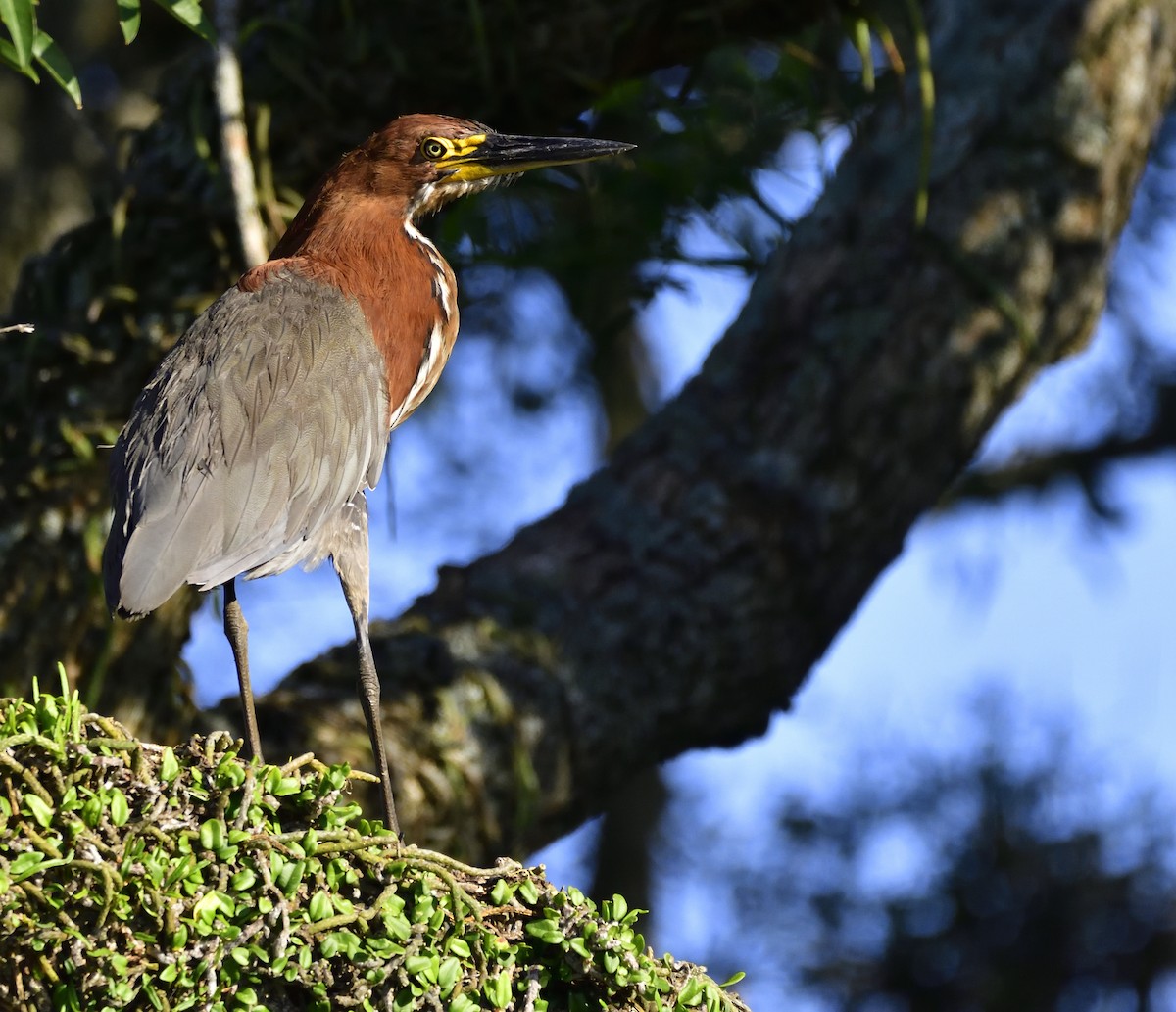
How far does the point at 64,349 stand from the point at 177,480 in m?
1.04

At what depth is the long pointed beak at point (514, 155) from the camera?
3203mm

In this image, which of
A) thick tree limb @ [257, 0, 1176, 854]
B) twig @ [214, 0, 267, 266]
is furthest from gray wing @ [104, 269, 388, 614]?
thick tree limb @ [257, 0, 1176, 854]

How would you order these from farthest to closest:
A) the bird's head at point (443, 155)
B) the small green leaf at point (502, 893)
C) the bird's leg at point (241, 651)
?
the bird's head at point (443, 155) → the bird's leg at point (241, 651) → the small green leaf at point (502, 893)

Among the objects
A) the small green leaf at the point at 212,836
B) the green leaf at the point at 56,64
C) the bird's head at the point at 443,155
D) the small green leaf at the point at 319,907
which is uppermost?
the bird's head at the point at 443,155

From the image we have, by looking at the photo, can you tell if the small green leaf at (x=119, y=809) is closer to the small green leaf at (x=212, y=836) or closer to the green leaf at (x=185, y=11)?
the small green leaf at (x=212, y=836)

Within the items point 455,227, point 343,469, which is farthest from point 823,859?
point 343,469

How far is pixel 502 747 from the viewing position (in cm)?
326

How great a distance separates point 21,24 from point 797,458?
2150mm

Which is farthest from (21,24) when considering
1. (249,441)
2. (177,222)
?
(177,222)

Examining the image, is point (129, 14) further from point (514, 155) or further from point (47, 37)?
point (514, 155)

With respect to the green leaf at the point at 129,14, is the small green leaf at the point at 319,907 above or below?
below

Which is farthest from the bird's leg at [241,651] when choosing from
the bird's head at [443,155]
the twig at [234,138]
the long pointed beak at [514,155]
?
the long pointed beak at [514,155]

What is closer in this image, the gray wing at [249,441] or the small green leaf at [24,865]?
the small green leaf at [24,865]

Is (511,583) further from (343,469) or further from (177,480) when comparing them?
(177,480)
